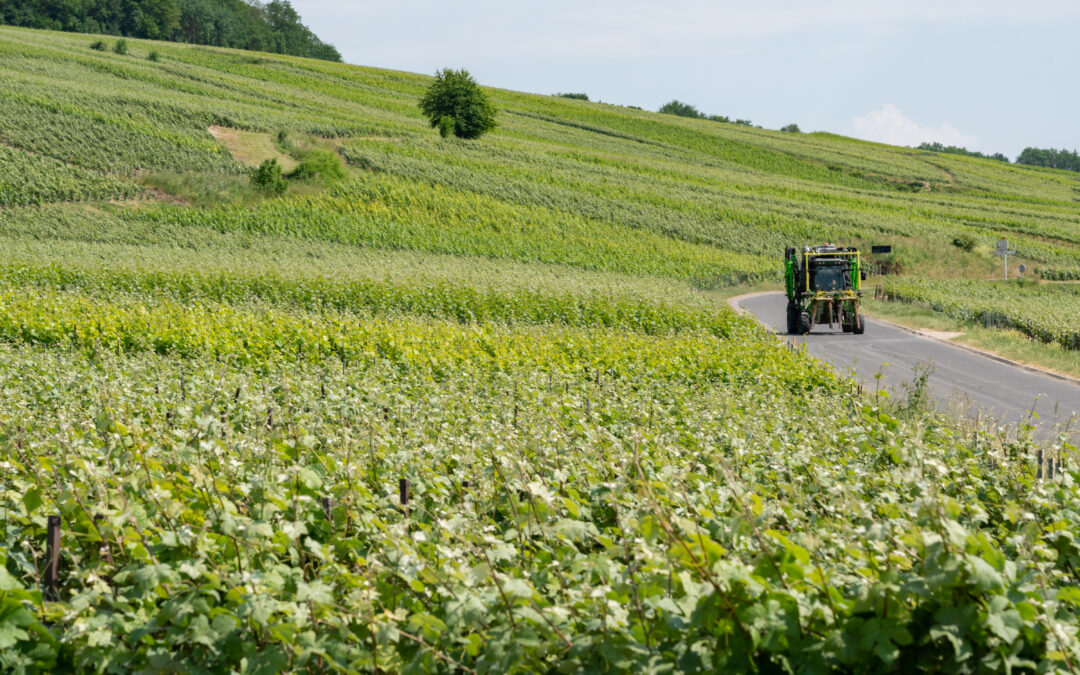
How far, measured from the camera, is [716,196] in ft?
244

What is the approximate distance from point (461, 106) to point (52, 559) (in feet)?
272

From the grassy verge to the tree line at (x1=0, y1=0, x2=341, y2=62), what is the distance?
147m

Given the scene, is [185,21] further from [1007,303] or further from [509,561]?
[509,561]

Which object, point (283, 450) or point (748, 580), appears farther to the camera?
point (283, 450)

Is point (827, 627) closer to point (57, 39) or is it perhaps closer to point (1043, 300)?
point (1043, 300)

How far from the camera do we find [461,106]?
83.7 metres

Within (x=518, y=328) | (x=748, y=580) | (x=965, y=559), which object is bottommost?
(x=518, y=328)

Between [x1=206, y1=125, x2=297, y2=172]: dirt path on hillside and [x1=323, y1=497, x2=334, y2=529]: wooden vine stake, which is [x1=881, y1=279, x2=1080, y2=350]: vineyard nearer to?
[x1=323, y1=497, x2=334, y2=529]: wooden vine stake

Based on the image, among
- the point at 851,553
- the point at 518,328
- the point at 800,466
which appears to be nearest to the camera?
the point at 851,553

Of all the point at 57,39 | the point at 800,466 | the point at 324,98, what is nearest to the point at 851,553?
the point at 800,466

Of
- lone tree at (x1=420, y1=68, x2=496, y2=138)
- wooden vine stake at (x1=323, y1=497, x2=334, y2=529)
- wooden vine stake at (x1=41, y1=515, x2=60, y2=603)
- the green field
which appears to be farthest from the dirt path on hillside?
wooden vine stake at (x1=41, y1=515, x2=60, y2=603)

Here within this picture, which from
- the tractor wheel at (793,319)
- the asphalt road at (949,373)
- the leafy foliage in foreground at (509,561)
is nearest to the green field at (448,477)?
the leafy foliage in foreground at (509,561)

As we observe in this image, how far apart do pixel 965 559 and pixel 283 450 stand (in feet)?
13.9

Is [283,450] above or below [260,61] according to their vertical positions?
below
